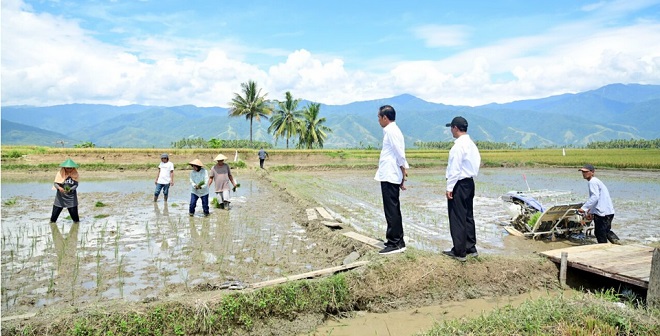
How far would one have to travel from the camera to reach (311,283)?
4699 mm

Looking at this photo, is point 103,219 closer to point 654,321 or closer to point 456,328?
point 456,328

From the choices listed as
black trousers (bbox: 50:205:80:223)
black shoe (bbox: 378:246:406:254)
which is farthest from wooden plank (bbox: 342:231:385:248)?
black trousers (bbox: 50:205:80:223)

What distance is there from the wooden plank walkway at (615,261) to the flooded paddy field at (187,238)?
1.24 meters

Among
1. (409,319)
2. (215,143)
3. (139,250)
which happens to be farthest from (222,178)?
(215,143)

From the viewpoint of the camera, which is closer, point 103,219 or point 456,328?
point 456,328

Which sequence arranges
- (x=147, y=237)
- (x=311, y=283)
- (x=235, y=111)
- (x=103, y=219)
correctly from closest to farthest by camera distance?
(x=311, y=283)
(x=147, y=237)
(x=103, y=219)
(x=235, y=111)

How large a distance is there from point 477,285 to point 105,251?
5.72m

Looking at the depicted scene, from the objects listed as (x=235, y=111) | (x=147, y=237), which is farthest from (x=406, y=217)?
(x=235, y=111)

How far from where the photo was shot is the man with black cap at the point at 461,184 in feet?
16.4

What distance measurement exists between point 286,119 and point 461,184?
36367mm

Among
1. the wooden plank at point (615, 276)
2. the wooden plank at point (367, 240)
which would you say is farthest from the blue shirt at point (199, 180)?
the wooden plank at point (615, 276)

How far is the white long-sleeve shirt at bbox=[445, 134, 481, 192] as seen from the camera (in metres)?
4.99

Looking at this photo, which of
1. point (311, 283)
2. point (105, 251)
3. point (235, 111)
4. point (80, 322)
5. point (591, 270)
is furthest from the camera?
point (235, 111)

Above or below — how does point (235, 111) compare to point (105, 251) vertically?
above
